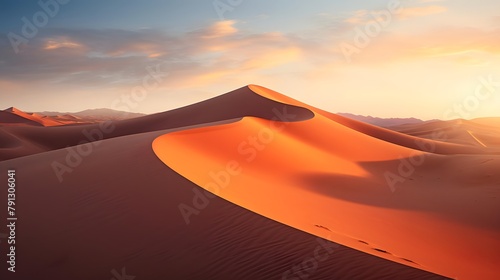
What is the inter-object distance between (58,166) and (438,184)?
1488 centimetres

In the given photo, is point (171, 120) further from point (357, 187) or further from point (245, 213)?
point (245, 213)

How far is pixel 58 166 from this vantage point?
10391 mm

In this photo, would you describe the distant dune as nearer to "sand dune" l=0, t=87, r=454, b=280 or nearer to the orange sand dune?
"sand dune" l=0, t=87, r=454, b=280

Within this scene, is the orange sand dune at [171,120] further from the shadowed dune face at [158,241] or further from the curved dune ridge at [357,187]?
the shadowed dune face at [158,241]

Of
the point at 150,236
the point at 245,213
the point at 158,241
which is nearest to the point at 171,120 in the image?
the point at 245,213

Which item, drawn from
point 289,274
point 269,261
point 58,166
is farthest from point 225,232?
point 58,166

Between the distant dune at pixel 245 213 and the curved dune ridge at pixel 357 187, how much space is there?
0.21 ft

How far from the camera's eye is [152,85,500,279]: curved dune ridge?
7168 millimetres

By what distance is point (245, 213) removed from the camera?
21.4 ft

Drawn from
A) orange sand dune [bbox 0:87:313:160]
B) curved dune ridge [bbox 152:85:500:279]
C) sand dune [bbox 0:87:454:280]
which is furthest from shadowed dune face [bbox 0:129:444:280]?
orange sand dune [bbox 0:87:313:160]

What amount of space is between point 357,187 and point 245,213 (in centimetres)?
788

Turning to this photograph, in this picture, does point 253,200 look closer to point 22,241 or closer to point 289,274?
→ point 289,274

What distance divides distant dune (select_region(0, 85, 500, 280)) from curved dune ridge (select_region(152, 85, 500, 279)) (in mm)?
65

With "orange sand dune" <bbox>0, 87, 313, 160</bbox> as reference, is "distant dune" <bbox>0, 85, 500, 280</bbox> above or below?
below
